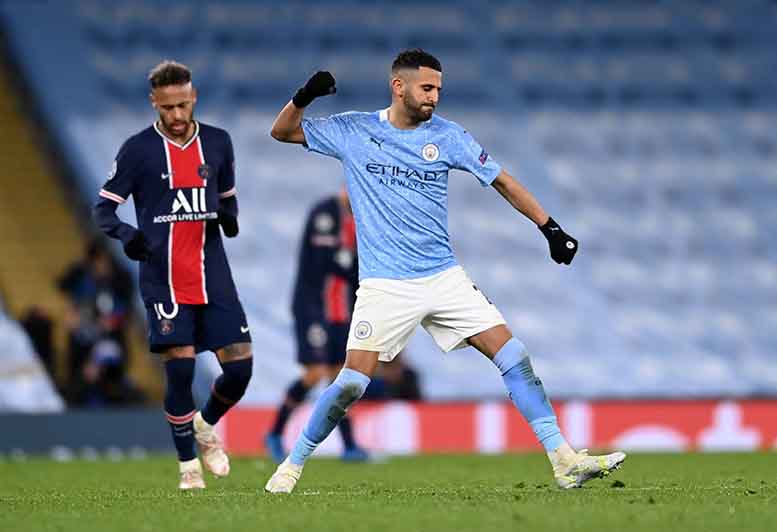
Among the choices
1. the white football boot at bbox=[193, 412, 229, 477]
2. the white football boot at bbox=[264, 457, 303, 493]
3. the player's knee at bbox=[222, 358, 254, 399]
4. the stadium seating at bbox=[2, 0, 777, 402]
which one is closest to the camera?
the white football boot at bbox=[264, 457, 303, 493]

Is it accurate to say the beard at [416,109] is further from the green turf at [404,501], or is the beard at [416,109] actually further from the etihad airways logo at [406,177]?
the green turf at [404,501]

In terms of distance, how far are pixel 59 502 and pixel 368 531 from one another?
7.32 feet

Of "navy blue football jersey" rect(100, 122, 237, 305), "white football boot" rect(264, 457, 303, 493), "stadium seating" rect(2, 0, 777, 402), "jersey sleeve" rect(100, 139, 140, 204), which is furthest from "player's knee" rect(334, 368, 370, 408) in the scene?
"stadium seating" rect(2, 0, 777, 402)

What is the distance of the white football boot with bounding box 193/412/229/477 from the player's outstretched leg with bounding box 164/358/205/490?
0.76 feet

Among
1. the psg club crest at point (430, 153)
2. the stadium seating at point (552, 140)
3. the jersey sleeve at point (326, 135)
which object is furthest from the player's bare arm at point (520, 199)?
the stadium seating at point (552, 140)

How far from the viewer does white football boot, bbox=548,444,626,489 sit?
752 cm

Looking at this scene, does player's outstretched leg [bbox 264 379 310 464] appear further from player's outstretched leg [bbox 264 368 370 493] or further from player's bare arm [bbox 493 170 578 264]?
player's bare arm [bbox 493 170 578 264]

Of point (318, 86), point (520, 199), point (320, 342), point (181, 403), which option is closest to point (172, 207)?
point (181, 403)

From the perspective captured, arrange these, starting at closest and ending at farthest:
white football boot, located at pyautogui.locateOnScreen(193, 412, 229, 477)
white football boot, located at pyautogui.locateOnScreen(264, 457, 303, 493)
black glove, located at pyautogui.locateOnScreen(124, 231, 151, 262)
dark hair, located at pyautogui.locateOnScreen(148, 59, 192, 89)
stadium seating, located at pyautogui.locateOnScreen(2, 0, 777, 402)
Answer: white football boot, located at pyautogui.locateOnScreen(264, 457, 303, 493) < black glove, located at pyautogui.locateOnScreen(124, 231, 151, 262) < dark hair, located at pyautogui.locateOnScreen(148, 59, 192, 89) < white football boot, located at pyautogui.locateOnScreen(193, 412, 229, 477) < stadium seating, located at pyautogui.locateOnScreen(2, 0, 777, 402)

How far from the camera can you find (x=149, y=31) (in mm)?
19078

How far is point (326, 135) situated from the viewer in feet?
26.0

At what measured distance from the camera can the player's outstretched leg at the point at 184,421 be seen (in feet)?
28.0

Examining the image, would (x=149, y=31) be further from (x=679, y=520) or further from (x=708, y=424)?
(x=679, y=520)

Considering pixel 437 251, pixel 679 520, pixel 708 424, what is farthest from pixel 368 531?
pixel 708 424
